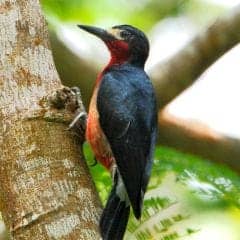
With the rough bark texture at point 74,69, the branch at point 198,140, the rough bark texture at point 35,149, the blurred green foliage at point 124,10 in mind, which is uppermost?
the rough bark texture at point 35,149

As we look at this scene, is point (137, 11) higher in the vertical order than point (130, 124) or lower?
lower

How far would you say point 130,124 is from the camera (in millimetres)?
3271

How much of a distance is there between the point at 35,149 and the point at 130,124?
67cm

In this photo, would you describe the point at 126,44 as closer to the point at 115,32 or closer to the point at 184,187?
the point at 115,32

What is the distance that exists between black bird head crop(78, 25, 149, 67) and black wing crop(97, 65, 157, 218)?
0.83 feet

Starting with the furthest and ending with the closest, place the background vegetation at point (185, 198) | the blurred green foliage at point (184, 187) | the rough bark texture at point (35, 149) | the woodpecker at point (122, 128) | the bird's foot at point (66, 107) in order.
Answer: the blurred green foliage at point (184, 187), the background vegetation at point (185, 198), the woodpecker at point (122, 128), the bird's foot at point (66, 107), the rough bark texture at point (35, 149)

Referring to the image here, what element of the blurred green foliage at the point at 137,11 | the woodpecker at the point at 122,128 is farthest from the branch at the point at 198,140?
the blurred green foliage at the point at 137,11

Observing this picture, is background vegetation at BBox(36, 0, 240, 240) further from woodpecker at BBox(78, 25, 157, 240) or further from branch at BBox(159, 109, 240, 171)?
woodpecker at BBox(78, 25, 157, 240)

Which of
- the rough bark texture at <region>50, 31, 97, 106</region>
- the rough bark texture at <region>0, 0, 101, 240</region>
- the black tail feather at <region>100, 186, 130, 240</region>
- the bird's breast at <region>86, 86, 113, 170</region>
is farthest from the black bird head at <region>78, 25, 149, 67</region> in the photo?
the black tail feather at <region>100, 186, 130, 240</region>

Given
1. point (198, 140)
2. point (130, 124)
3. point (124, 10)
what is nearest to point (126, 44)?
point (198, 140)

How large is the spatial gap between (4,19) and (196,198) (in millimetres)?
1261

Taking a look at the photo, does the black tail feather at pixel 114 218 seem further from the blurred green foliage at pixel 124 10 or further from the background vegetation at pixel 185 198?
the blurred green foliage at pixel 124 10

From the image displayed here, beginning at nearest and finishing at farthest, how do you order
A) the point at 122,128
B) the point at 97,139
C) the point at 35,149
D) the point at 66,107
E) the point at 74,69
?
the point at 35,149 < the point at 66,107 < the point at 122,128 < the point at 97,139 < the point at 74,69

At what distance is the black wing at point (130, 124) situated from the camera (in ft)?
10.2
